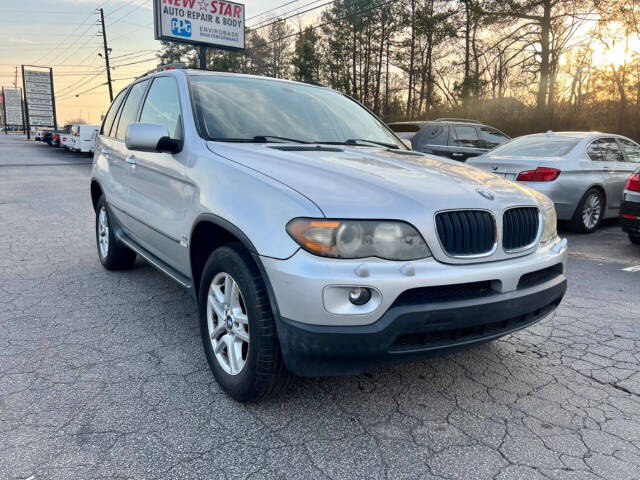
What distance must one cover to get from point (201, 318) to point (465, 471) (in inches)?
64.1

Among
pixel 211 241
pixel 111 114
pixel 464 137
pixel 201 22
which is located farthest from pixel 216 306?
pixel 201 22

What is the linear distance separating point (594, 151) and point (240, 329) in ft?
23.1

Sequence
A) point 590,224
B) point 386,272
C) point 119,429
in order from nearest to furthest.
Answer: point 386,272 → point 119,429 → point 590,224

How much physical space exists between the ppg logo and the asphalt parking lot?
81.2ft

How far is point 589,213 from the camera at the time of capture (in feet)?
24.9

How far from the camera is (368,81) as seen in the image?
38.4 m

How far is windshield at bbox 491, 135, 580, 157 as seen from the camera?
7.52 meters

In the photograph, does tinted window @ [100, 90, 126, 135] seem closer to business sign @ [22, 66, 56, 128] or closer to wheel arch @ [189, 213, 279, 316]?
wheel arch @ [189, 213, 279, 316]

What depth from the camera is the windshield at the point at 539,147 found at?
7523 millimetres

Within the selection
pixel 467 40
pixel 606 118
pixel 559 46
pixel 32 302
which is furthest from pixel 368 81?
pixel 32 302

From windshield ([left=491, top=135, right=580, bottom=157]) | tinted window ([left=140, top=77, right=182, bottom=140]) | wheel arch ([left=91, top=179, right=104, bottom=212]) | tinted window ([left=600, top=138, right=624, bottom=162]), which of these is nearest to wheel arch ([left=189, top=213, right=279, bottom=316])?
tinted window ([left=140, top=77, right=182, bottom=140])

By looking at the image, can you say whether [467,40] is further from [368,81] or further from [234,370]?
[234,370]

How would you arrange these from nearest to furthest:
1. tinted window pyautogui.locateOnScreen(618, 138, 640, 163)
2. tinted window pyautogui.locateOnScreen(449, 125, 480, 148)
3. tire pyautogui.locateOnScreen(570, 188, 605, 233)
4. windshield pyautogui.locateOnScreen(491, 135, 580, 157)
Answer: tire pyautogui.locateOnScreen(570, 188, 605, 233) → windshield pyautogui.locateOnScreen(491, 135, 580, 157) → tinted window pyautogui.locateOnScreen(618, 138, 640, 163) → tinted window pyautogui.locateOnScreen(449, 125, 480, 148)

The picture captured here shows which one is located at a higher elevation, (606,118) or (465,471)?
(606,118)
